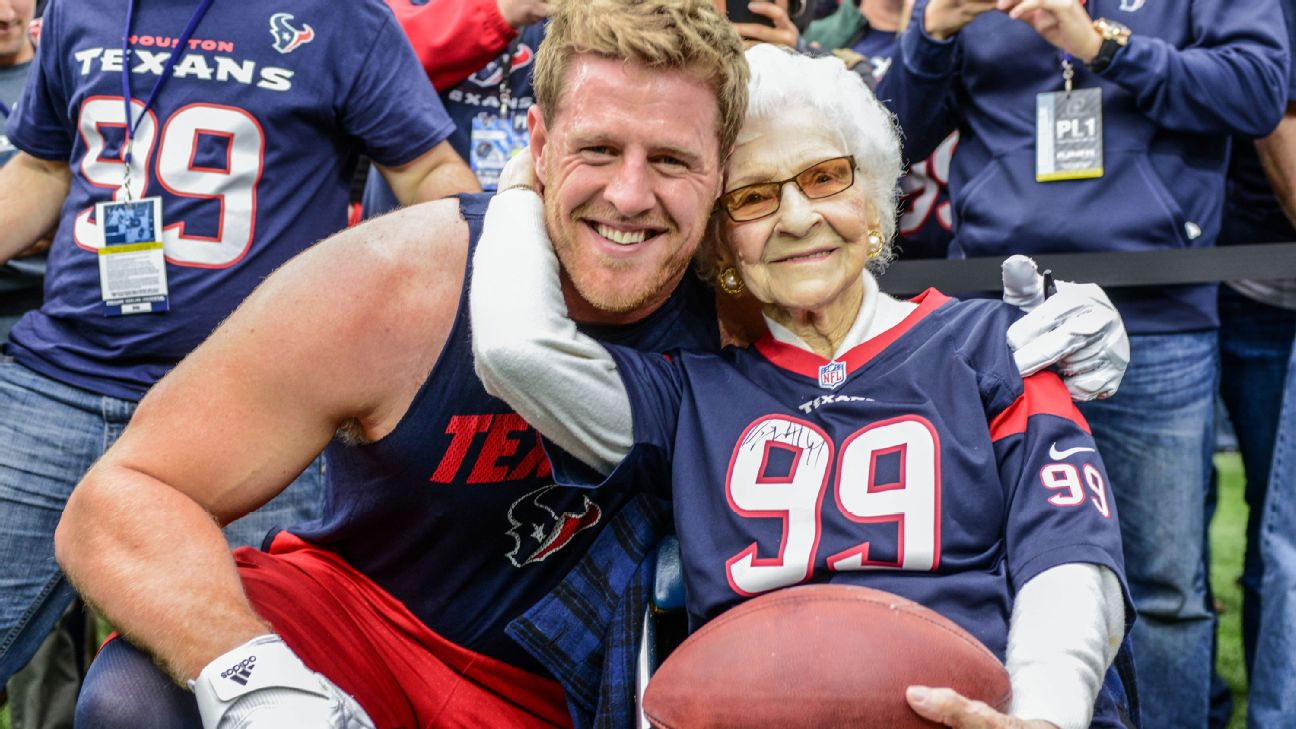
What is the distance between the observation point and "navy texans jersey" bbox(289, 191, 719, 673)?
7.47 feet

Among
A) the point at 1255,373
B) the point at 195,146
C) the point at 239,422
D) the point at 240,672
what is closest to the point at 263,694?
the point at 240,672

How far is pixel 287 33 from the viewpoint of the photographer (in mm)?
3076

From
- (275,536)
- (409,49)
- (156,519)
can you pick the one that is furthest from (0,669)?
(409,49)

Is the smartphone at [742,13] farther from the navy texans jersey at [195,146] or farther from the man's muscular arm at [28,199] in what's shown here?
the man's muscular arm at [28,199]

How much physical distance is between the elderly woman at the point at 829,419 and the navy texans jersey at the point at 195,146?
3.19 feet

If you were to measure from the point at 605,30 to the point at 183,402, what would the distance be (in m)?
0.91

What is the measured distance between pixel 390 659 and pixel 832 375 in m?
0.93

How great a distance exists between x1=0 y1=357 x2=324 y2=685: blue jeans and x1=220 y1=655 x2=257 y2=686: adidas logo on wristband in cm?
110

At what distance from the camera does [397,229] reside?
7.59 ft

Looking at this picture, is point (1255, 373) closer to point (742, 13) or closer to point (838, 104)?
point (742, 13)

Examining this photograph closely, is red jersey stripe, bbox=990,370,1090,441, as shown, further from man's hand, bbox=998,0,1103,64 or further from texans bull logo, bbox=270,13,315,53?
texans bull logo, bbox=270,13,315,53

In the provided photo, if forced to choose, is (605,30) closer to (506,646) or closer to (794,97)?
(794,97)

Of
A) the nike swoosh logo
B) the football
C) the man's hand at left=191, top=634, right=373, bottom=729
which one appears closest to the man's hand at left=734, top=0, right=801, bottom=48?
the nike swoosh logo

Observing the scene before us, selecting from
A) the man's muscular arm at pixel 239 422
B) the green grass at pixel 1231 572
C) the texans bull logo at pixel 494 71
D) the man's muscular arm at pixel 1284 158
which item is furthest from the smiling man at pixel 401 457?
the green grass at pixel 1231 572
